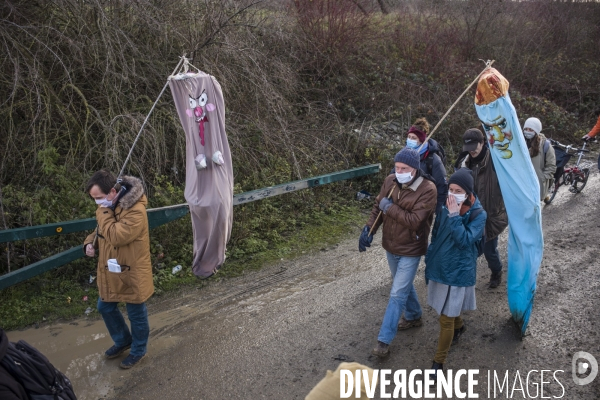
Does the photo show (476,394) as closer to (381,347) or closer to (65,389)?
(381,347)

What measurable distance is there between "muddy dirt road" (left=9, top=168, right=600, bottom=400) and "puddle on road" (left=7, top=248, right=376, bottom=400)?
1cm

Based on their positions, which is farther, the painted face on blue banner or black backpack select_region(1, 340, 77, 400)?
the painted face on blue banner

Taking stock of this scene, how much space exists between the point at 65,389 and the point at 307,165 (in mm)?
6288

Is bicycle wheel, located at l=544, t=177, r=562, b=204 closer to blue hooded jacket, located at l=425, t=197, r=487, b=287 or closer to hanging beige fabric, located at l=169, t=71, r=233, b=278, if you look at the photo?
blue hooded jacket, located at l=425, t=197, r=487, b=287

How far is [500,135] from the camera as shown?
487 centimetres

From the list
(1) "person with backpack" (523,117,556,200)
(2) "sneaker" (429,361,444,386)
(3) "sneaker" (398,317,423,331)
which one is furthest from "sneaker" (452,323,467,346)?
(1) "person with backpack" (523,117,556,200)

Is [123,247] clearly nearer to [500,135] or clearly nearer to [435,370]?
[435,370]

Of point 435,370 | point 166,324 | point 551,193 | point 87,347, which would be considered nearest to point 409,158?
point 435,370

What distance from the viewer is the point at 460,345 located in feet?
15.5

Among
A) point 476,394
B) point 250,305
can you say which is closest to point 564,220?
point 476,394

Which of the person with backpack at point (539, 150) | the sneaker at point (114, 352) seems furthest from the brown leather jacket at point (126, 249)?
the person with backpack at point (539, 150)

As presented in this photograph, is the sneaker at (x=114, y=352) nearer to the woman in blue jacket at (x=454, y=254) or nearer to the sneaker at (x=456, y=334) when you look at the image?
the woman in blue jacket at (x=454, y=254)

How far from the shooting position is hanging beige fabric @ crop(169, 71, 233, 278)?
5250 mm

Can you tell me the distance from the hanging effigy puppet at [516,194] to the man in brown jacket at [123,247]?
3.38 metres
